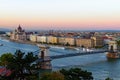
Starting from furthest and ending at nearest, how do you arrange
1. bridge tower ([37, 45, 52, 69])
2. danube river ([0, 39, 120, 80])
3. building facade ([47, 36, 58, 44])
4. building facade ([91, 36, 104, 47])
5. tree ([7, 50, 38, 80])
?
building facade ([47, 36, 58, 44]), building facade ([91, 36, 104, 47]), bridge tower ([37, 45, 52, 69]), danube river ([0, 39, 120, 80]), tree ([7, 50, 38, 80])

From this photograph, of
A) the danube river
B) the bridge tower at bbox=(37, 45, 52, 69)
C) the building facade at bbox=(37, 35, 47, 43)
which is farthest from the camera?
the building facade at bbox=(37, 35, 47, 43)

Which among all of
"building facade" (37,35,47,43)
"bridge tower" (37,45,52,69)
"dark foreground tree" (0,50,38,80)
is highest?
"dark foreground tree" (0,50,38,80)

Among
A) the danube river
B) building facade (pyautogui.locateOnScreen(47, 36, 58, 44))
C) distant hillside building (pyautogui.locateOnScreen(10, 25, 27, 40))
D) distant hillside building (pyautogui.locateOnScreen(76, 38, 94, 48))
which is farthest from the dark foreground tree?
distant hillside building (pyautogui.locateOnScreen(10, 25, 27, 40))

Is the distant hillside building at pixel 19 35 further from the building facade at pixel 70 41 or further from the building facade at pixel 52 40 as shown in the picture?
the building facade at pixel 70 41

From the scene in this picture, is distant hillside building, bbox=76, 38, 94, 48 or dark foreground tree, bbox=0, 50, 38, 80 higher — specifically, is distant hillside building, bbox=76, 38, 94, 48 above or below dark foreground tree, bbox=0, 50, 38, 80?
below

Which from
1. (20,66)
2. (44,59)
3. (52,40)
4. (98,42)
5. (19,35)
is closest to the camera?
(20,66)

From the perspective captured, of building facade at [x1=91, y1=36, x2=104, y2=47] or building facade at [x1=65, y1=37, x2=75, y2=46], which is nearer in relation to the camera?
building facade at [x1=91, y1=36, x2=104, y2=47]

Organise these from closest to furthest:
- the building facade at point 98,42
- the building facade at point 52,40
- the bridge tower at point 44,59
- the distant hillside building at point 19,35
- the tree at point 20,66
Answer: the tree at point 20,66, the bridge tower at point 44,59, the building facade at point 98,42, the building facade at point 52,40, the distant hillside building at point 19,35

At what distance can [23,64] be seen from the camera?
19.0 ft

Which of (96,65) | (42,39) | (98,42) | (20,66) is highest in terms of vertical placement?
(20,66)

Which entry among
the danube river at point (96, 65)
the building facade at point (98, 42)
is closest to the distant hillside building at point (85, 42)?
the building facade at point (98, 42)

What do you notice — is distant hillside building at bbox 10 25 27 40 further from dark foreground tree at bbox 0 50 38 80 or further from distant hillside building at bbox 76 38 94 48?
dark foreground tree at bbox 0 50 38 80

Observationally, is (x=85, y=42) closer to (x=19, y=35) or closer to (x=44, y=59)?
(x=19, y=35)

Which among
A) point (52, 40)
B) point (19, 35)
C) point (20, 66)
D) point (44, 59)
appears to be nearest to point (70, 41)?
point (52, 40)
